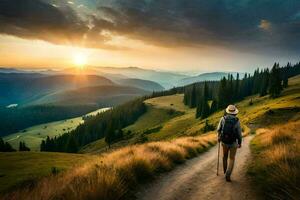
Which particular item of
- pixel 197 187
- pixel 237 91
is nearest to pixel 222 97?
pixel 237 91

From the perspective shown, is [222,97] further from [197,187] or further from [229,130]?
[197,187]

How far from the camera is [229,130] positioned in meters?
12.1

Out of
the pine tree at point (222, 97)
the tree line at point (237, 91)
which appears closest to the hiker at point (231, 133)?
the tree line at point (237, 91)

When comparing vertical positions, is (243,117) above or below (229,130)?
below

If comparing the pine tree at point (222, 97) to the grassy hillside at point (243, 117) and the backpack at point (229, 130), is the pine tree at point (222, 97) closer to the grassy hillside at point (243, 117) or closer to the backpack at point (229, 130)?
the grassy hillside at point (243, 117)

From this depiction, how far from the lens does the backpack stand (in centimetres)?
1205

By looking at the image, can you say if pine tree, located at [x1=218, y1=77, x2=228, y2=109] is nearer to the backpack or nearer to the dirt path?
the dirt path

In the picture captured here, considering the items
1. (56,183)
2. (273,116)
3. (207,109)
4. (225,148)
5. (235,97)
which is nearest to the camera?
(56,183)

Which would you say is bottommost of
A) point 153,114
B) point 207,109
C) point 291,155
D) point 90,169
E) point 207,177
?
point 153,114

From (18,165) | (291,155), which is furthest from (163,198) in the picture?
(18,165)

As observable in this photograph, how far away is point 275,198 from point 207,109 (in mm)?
114462

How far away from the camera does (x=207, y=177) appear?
12625 millimetres

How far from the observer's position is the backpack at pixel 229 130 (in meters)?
12.0

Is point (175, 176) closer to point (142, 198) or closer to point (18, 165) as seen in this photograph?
point (142, 198)
